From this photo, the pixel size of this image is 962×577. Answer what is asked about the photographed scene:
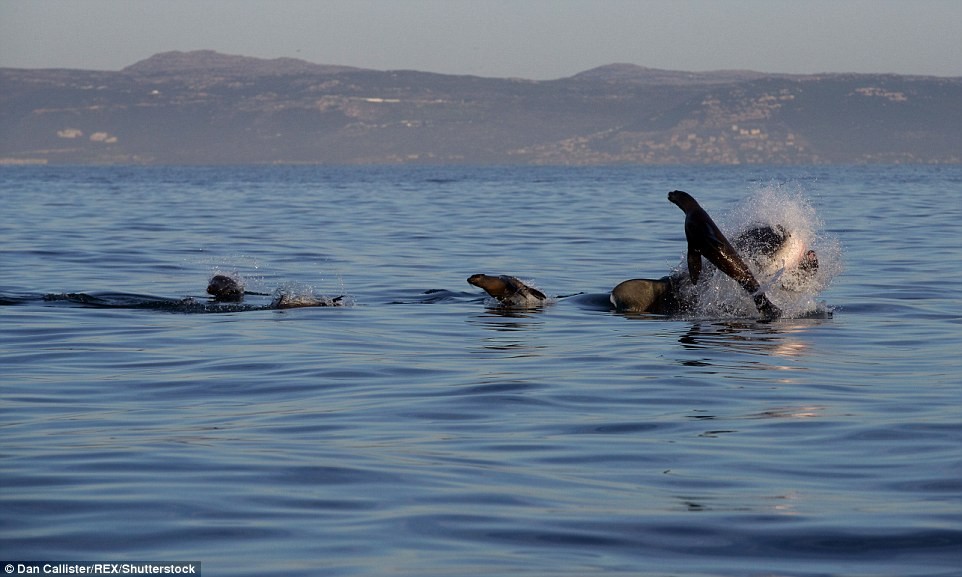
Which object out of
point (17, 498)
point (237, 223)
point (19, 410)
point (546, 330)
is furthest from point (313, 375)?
point (237, 223)

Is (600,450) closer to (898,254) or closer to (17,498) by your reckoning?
(17,498)

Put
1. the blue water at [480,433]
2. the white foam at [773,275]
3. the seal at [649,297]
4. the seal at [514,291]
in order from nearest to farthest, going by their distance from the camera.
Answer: the blue water at [480,433]
the white foam at [773,275]
the seal at [649,297]
the seal at [514,291]

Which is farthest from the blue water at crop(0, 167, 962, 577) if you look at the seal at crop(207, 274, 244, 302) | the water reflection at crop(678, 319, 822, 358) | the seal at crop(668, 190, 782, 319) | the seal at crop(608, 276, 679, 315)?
the seal at crop(668, 190, 782, 319)

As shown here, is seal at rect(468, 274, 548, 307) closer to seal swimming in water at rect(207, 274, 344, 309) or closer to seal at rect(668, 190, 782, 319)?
seal swimming in water at rect(207, 274, 344, 309)

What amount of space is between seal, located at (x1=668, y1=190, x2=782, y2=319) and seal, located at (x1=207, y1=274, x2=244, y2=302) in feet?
19.1

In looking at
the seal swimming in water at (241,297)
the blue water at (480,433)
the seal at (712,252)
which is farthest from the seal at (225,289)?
the seal at (712,252)

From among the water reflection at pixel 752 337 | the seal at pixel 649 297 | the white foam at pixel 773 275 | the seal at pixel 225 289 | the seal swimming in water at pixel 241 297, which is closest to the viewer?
the water reflection at pixel 752 337

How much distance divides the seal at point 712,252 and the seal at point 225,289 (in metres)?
5.81

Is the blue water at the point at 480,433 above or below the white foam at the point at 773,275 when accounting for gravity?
below

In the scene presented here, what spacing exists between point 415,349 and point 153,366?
2.47m

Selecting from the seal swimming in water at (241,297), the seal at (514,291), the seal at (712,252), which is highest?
the seal at (712,252)

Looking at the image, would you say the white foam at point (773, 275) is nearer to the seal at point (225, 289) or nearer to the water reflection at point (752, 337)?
the water reflection at point (752, 337)

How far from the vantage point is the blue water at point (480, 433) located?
20.2ft

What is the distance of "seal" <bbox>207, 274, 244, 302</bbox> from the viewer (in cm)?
1750
